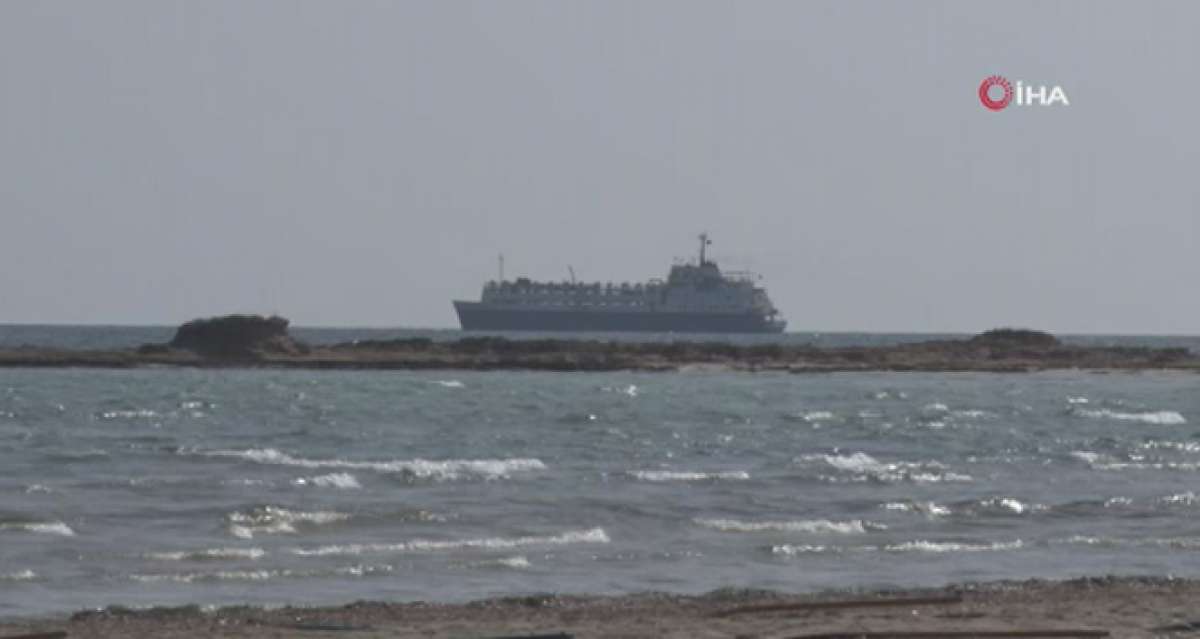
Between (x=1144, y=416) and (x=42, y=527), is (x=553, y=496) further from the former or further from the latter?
(x=1144, y=416)

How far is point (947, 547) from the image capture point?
21.5 meters

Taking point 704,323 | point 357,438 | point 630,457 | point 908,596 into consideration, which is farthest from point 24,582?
point 704,323

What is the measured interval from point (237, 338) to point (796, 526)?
2269 inches

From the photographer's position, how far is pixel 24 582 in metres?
17.7

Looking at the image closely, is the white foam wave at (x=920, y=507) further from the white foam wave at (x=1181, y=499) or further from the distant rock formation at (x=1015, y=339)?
the distant rock formation at (x=1015, y=339)

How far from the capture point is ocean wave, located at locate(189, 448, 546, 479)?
29.8 meters

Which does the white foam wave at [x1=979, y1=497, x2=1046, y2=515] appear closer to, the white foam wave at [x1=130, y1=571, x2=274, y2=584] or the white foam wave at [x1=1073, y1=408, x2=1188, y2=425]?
the white foam wave at [x1=130, y1=571, x2=274, y2=584]

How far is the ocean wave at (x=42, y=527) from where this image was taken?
21442 millimetres

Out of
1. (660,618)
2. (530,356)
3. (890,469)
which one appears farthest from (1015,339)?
(660,618)

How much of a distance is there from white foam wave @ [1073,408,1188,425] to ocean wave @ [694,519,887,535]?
2645 cm

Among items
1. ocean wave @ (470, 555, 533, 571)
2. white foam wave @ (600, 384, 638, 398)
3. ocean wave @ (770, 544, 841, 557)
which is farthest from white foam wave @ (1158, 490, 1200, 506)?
white foam wave @ (600, 384, 638, 398)

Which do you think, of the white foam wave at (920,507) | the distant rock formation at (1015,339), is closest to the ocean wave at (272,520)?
the white foam wave at (920,507)

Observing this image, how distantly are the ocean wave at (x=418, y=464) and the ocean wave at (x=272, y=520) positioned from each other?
529 cm

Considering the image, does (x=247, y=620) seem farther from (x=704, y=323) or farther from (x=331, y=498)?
(x=704, y=323)
